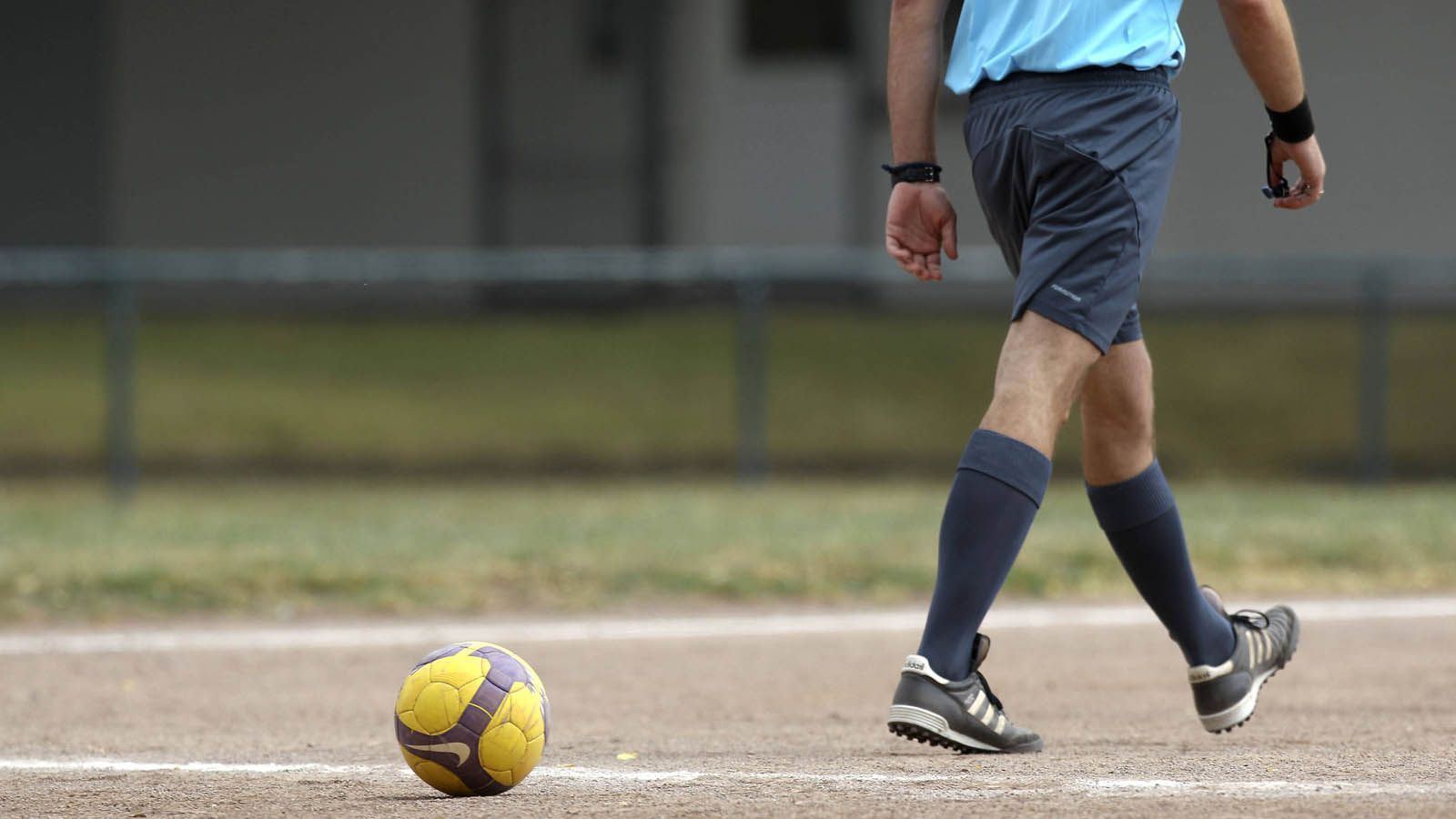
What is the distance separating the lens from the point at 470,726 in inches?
157

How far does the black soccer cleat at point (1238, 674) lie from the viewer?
463cm

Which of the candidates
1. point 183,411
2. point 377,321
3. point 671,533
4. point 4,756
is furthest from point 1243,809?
point 377,321

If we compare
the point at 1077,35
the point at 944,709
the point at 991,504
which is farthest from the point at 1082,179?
the point at 944,709

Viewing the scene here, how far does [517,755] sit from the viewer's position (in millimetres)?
4035

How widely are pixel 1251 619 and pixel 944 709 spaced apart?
1094 mm

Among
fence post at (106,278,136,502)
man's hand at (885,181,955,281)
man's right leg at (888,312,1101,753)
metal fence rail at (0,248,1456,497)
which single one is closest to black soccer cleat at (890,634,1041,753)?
man's right leg at (888,312,1101,753)

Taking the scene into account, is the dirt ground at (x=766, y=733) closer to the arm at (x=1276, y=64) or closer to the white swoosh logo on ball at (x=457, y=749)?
the white swoosh logo on ball at (x=457, y=749)

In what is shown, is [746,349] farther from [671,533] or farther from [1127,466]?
[1127,466]

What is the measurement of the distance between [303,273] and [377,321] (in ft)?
14.6

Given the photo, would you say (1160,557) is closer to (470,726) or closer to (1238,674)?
(1238,674)

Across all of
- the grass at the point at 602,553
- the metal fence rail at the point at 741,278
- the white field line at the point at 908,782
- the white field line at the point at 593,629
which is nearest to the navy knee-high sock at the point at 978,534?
the white field line at the point at 908,782

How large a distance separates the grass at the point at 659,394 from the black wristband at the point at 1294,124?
8843mm

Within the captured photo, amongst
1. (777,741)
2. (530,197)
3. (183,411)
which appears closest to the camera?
(777,741)

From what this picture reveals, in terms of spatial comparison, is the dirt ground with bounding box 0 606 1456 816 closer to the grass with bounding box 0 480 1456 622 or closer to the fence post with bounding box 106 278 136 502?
the grass with bounding box 0 480 1456 622
